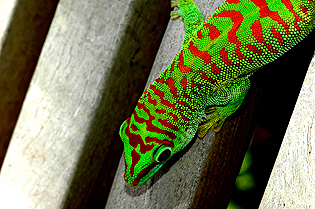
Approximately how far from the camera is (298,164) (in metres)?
0.95

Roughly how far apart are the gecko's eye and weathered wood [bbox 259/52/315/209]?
449mm

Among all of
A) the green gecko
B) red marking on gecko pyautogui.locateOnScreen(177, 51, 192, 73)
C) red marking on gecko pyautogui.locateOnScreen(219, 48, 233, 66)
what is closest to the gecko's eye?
the green gecko

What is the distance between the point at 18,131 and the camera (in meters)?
1.73

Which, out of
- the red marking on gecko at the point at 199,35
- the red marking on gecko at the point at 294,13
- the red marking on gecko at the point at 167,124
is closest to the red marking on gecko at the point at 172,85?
the red marking on gecko at the point at 167,124

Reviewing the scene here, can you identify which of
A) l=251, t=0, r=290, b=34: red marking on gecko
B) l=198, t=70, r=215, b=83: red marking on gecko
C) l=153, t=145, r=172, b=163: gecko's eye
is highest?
l=251, t=0, r=290, b=34: red marking on gecko

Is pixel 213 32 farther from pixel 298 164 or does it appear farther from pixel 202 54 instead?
pixel 298 164

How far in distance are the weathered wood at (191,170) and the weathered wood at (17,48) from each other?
98 cm

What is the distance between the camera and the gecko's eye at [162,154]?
120 cm

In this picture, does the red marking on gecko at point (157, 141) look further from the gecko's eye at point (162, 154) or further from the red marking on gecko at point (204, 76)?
the red marking on gecko at point (204, 76)

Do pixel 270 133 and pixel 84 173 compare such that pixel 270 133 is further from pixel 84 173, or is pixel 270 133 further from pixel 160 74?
pixel 84 173

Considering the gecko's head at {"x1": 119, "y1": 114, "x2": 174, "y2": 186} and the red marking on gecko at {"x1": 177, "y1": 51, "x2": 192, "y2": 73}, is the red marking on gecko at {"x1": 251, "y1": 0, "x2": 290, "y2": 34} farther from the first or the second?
the gecko's head at {"x1": 119, "y1": 114, "x2": 174, "y2": 186}

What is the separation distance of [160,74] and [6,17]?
1.13 metres

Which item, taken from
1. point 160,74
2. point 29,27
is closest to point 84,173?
point 160,74

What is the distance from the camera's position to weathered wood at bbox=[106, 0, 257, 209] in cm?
126
